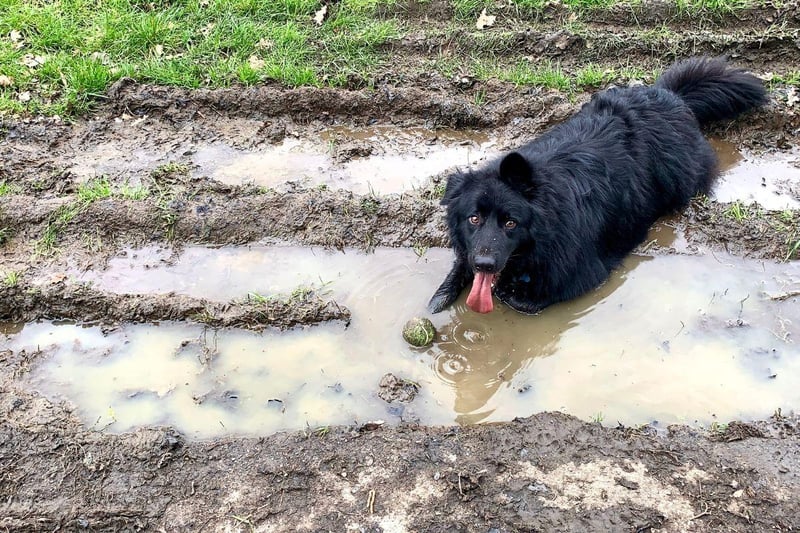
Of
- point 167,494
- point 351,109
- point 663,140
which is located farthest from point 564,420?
point 351,109

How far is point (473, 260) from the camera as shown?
4.01 meters

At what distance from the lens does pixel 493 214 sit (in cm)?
404

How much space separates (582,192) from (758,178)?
90.4 inches

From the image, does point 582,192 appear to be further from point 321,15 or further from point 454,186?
point 321,15

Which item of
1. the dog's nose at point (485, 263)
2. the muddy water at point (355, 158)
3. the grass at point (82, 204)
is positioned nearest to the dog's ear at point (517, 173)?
the dog's nose at point (485, 263)

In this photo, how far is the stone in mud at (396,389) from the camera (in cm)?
395

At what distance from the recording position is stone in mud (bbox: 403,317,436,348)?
13.8 feet

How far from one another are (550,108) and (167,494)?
476 cm

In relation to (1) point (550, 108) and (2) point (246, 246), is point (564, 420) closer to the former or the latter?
(2) point (246, 246)

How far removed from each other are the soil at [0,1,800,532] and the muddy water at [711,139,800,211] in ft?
0.63

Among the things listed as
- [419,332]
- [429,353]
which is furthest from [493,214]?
[429,353]

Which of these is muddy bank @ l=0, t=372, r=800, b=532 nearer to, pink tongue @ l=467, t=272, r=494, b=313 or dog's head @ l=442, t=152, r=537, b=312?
pink tongue @ l=467, t=272, r=494, b=313

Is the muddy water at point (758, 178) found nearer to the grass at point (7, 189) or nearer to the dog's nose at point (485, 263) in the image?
the dog's nose at point (485, 263)

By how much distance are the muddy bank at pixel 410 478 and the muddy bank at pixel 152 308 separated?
0.95m
